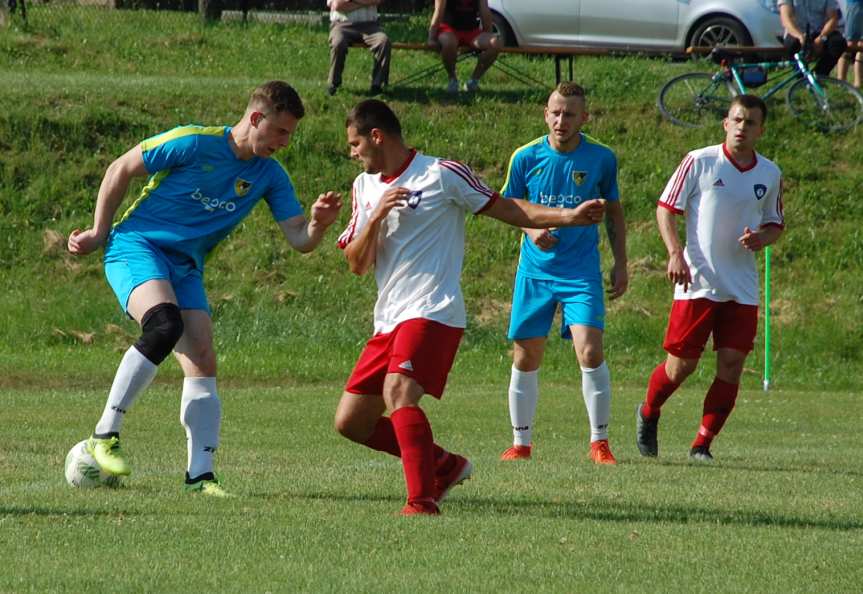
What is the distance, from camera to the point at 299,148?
2208 cm

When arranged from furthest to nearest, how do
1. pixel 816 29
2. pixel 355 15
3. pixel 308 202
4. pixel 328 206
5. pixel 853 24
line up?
pixel 853 24 < pixel 816 29 < pixel 355 15 < pixel 308 202 < pixel 328 206

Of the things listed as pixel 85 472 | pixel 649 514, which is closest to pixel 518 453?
pixel 649 514

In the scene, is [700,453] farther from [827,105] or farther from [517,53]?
[517,53]

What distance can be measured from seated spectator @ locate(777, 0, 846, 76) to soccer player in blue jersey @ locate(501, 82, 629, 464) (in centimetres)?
1198

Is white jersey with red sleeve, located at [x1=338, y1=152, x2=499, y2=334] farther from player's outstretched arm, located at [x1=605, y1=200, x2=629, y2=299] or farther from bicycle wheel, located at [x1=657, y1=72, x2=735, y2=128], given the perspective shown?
bicycle wheel, located at [x1=657, y1=72, x2=735, y2=128]

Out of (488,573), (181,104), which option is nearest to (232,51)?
(181,104)

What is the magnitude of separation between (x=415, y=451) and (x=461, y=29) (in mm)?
15735

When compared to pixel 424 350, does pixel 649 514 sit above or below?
below

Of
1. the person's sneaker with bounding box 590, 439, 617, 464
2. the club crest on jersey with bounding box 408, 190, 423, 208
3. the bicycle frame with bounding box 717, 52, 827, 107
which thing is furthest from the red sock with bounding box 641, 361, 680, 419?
the bicycle frame with bounding box 717, 52, 827, 107

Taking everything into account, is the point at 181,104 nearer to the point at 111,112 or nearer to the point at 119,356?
the point at 111,112

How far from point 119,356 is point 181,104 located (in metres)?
6.14

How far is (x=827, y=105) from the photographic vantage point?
74.9 ft

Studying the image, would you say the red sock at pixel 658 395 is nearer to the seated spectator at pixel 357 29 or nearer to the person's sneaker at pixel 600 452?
the person's sneaker at pixel 600 452

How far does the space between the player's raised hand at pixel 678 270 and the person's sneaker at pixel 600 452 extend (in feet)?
3.76
